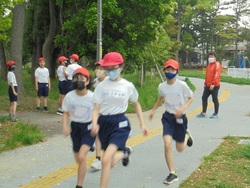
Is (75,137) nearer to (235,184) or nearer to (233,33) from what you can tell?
(235,184)

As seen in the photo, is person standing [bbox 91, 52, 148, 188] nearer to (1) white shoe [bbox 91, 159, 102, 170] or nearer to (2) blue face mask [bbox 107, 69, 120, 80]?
(2) blue face mask [bbox 107, 69, 120, 80]

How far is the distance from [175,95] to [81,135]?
154 cm

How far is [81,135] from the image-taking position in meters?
5.54

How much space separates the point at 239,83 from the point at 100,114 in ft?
88.2

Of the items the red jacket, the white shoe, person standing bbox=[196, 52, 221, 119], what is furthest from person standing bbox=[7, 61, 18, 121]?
the red jacket

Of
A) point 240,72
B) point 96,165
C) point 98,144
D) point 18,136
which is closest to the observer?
point 96,165

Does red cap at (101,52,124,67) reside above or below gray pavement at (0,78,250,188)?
above

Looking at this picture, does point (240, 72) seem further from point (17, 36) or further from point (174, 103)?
point (174, 103)

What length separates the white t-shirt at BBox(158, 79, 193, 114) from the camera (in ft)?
20.6

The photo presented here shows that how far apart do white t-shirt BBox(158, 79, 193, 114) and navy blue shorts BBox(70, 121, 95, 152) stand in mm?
1329

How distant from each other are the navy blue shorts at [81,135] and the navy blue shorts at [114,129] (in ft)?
0.74

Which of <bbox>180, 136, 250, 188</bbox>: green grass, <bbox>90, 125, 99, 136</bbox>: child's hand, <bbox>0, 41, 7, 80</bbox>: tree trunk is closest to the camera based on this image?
<bbox>90, 125, 99, 136</bbox>: child's hand

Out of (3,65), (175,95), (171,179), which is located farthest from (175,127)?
(3,65)

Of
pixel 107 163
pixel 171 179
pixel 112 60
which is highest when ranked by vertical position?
pixel 112 60
